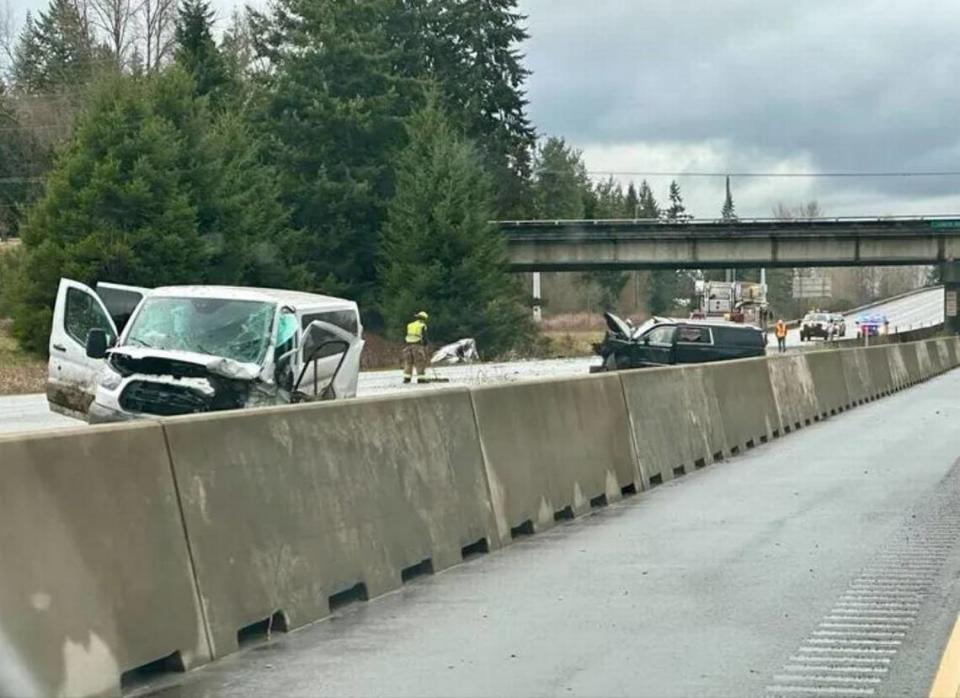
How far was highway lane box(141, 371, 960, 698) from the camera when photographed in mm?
6430

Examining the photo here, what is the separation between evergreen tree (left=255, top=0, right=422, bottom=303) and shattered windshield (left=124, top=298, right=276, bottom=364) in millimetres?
46072

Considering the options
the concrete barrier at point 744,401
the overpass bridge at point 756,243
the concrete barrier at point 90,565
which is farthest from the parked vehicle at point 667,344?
the overpass bridge at point 756,243

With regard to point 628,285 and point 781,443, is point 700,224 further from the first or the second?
point 628,285

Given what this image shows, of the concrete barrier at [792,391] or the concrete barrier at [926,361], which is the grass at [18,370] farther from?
the concrete barrier at [926,361]

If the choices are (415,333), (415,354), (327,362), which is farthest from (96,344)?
(415,354)

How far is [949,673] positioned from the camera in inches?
253

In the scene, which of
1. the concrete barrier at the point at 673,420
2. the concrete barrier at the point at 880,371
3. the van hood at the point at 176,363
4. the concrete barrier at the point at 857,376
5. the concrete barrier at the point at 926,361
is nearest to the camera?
the concrete barrier at the point at 673,420

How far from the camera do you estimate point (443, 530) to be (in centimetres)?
955

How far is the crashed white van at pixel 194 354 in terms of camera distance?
48.9ft

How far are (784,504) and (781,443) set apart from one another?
7.11 m

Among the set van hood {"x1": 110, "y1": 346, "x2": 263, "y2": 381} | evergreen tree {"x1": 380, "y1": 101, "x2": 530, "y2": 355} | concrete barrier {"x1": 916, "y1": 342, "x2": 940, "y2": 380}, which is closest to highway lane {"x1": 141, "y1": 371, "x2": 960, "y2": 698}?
van hood {"x1": 110, "y1": 346, "x2": 263, "y2": 381}

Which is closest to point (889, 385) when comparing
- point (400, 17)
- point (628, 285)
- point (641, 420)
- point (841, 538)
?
point (641, 420)

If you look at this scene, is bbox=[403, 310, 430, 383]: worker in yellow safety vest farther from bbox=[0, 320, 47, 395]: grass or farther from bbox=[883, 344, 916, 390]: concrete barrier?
bbox=[883, 344, 916, 390]: concrete barrier

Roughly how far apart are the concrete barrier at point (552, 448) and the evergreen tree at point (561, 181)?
84.3 metres
